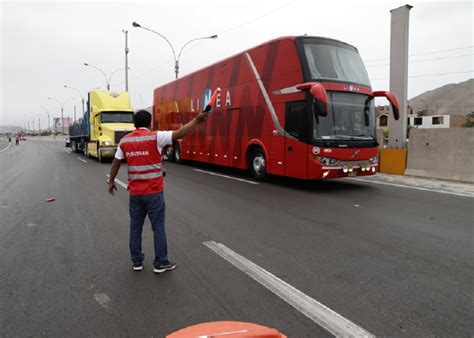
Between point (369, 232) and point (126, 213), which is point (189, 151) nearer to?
point (126, 213)

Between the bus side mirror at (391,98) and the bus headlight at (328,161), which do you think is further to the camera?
the bus side mirror at (391,98)

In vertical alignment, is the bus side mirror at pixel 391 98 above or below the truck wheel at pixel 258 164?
above

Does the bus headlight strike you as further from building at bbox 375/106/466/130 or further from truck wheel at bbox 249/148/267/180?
building at bbox 375/106/466/130

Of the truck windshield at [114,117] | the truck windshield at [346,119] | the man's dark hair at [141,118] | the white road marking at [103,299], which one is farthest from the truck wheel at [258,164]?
the truck windshield at [114,117]

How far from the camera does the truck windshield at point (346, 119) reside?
30.2 feet

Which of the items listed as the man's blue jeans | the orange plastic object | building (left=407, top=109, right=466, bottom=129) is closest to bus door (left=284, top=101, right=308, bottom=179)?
the man's blue jeans

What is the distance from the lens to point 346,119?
9.48 m

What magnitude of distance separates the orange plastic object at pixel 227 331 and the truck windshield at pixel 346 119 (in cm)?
685

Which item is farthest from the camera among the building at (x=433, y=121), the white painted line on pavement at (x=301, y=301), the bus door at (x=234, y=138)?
the building at (x=433, y=121)

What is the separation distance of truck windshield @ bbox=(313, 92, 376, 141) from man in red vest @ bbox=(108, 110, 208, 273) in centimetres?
576

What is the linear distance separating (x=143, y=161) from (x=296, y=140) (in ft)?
20.2

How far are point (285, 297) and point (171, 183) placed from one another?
8.06 m

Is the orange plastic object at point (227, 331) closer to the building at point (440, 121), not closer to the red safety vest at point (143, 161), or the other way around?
the red safety vest at point (143, 161)

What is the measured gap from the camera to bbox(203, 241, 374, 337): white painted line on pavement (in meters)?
2.88
